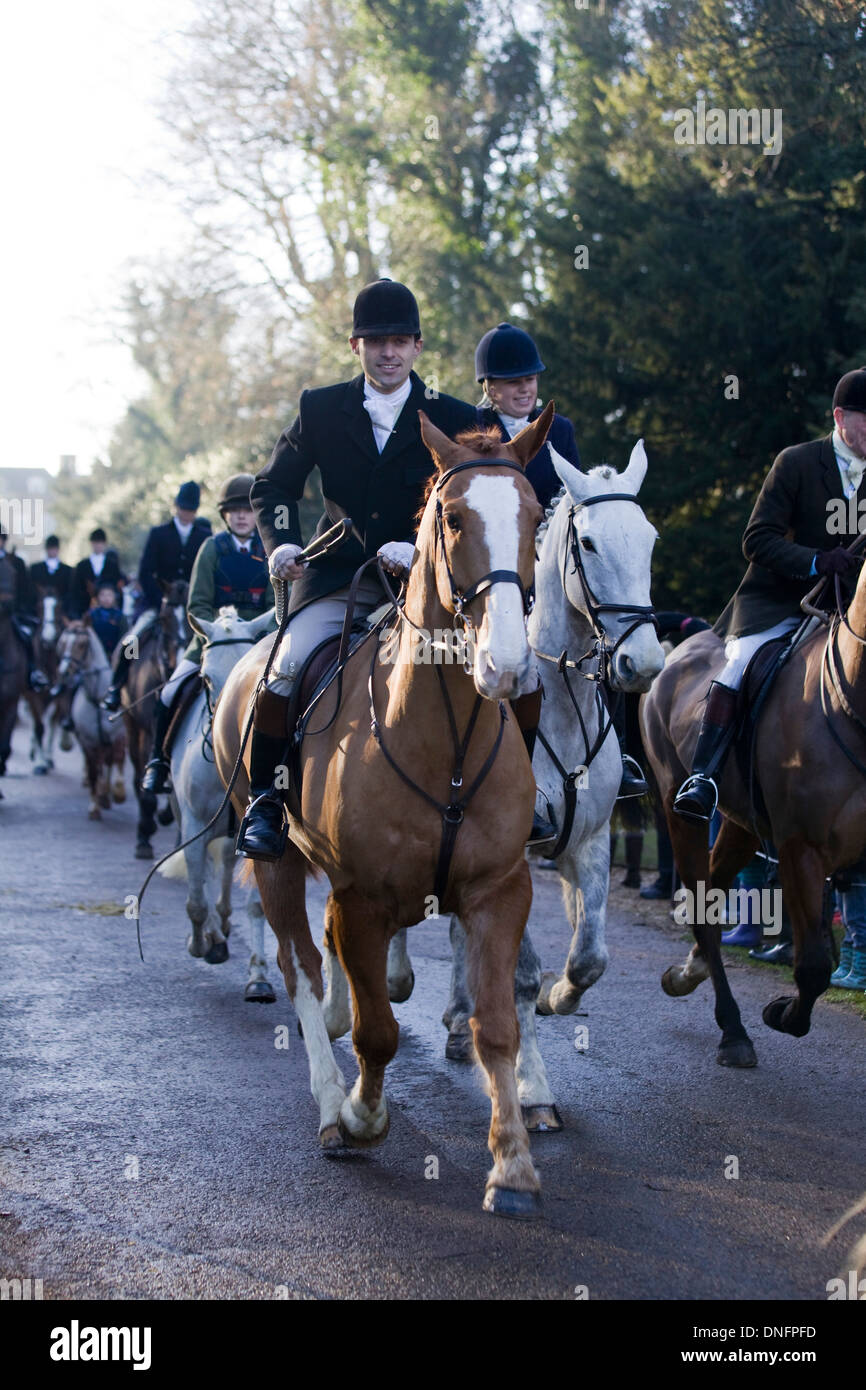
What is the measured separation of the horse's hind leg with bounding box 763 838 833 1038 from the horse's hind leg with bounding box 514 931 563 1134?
3.57 feet

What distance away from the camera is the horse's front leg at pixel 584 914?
6324 millimetres

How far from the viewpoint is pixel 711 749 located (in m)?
7.21

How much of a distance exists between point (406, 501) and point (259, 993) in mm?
3282

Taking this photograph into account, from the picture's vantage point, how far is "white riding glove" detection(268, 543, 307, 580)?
627 centimetres

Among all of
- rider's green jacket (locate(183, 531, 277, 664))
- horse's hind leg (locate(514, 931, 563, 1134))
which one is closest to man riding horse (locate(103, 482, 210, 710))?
rider's green jacket (locate(183, 531, 277, 664))

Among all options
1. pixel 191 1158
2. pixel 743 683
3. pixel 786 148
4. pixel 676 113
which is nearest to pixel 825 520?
pixel 743 683

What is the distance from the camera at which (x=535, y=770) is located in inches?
257

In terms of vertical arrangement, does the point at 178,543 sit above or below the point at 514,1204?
above

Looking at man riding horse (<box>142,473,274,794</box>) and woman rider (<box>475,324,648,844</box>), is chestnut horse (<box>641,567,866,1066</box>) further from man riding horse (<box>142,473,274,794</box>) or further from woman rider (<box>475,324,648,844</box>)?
man riding horse (<box>142,473,274,794</box>)

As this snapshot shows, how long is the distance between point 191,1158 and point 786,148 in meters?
15.1

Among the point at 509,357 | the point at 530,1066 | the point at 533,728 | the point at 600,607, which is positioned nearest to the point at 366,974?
the point at 530,1066

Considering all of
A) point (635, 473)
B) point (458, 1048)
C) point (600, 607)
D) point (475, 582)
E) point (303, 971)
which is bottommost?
point (458, 1048)

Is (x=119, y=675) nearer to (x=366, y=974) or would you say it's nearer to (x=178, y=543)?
(x=178, y=543)

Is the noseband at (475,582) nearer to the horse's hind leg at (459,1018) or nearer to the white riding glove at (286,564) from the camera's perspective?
the white riding glove at (286,564)
